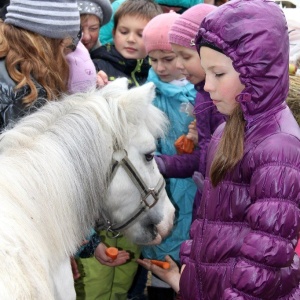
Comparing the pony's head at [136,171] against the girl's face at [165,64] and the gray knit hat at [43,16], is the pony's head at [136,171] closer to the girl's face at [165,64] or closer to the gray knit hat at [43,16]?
the gray knit hat at [43,16]

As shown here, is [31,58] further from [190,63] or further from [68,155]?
[190,63]

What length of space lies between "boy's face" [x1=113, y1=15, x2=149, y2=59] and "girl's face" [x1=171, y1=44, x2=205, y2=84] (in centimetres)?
67

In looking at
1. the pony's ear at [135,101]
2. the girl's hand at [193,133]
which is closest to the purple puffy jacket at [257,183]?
the pony's ear at [135,101]

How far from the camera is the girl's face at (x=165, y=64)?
3.15 meters

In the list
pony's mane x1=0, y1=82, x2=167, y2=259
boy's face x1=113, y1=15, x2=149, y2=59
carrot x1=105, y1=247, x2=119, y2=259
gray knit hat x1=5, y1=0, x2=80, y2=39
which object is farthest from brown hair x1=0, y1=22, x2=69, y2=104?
boy's face x1=113, y1=15, x2=149, y2=59

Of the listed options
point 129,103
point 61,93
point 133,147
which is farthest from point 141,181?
point 61,93

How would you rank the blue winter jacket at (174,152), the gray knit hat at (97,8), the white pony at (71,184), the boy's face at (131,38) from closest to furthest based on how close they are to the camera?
the white pony at (71,184), the blue winter jacket at (174,152), the gray knit hat at (97,8), the boy's face at (131,38)

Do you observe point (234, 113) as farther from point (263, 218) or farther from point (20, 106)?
point (20, 106)

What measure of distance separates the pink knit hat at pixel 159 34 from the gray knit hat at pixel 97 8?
464 mm

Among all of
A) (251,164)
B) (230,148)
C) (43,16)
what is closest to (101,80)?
(43,16)

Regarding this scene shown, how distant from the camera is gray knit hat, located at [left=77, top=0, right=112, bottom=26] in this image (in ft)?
11.0

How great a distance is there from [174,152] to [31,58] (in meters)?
1.27

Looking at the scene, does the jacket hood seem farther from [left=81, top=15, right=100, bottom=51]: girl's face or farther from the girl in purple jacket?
[left=81, top=15, right=100, bottom=51]: girl's face

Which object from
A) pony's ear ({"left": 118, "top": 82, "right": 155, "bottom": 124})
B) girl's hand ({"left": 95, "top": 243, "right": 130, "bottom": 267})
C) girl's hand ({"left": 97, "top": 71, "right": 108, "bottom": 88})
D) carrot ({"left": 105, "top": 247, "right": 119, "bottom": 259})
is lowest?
girl's hand ({"left": 95, "top": 243, "right": 130, "bottom": 267})
